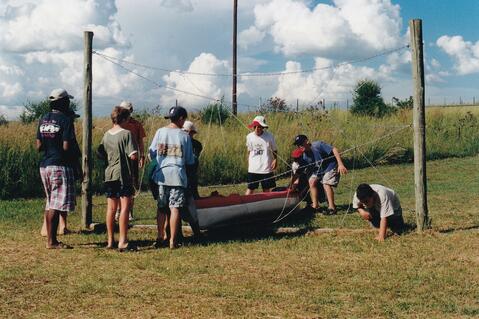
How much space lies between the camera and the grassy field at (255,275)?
5426 millimetres

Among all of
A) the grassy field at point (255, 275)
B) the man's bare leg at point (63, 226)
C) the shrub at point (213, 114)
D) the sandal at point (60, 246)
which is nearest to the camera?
the grassy field at point (255, 275)

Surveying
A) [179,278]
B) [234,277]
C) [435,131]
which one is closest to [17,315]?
[179,278]

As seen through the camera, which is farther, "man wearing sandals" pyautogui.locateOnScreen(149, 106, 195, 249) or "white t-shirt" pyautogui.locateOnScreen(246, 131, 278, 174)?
"white t-shirt" pyautogui.locateOnScreen(246, 131, 278, 174)

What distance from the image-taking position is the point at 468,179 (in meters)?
16.5

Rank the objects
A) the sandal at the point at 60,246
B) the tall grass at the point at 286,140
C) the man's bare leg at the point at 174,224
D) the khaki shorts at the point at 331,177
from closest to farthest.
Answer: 1. the man's bare leg at the point at 174,224
2. the sandal at the point at 60,246
3. the khaki shorts at the point at 331,177
4. the tall grass at the point at 286,140

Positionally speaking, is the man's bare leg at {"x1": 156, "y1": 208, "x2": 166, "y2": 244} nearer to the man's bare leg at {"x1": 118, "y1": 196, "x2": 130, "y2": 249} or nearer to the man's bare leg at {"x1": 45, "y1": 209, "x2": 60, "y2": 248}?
the man's bare leg at {"x1": 118, "y1": 196, "x2": 130, "y2": 249}

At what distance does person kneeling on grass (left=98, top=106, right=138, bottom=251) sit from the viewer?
7.69 m

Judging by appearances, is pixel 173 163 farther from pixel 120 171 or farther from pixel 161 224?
pixel 161 224

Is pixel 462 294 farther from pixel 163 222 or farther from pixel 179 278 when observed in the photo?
pixel 163 222

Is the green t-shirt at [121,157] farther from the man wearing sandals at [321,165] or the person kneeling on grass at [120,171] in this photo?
the man wearing sandals at [321,165]

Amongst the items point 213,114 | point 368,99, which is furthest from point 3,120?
point 368,99

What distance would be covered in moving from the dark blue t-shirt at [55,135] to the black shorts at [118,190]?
0.70 m

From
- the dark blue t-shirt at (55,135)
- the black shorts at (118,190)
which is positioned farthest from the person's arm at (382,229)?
the dark blue t-shirt at (55,135)

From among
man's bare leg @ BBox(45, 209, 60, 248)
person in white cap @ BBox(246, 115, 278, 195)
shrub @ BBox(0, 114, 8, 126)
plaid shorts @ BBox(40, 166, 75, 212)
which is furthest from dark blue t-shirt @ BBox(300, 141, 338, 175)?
shrub @ BBox(0, 114, 8, 126)
